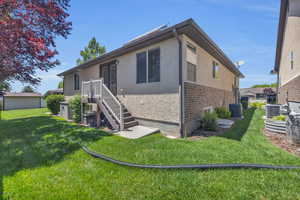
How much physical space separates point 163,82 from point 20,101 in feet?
124

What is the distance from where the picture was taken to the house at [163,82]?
5.16 m

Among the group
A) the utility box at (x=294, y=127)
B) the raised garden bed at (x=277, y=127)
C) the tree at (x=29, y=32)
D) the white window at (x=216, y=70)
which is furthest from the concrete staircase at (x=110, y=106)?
the white window at (x=216, y=70)

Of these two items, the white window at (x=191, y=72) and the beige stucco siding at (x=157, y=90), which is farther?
the white window at (x=191, y=72)

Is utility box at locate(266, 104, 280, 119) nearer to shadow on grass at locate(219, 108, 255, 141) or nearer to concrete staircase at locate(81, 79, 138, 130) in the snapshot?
shadow on grass at locate(219, 108, 255, 141)

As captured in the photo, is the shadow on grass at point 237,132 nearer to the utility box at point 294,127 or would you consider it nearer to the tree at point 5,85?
the utility box at point 294,127

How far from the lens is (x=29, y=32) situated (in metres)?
5.27

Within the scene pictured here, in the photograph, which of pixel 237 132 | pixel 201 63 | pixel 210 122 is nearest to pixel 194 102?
pixel 210 122

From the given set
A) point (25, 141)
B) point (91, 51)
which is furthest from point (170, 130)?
point (91, 51)

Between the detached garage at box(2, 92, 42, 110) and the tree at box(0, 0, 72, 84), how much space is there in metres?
30.6

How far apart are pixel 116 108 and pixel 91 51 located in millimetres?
25059

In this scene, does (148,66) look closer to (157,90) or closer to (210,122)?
(157,90)

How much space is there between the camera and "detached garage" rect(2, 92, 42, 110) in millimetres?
27105

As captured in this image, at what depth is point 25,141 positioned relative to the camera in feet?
15.9

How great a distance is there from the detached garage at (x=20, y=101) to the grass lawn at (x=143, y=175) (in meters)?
34.1
